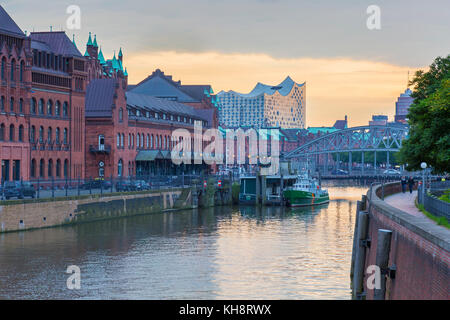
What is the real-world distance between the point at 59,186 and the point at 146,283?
38.7 m

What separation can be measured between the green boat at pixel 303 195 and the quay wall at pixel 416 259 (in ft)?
196

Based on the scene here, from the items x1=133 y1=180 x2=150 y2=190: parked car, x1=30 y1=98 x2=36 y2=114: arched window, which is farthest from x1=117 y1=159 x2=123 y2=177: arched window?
x1=30 y1=98 x2=36 y2=114: arched window

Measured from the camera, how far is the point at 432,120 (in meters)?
46.8

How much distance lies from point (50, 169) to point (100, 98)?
1572 cm

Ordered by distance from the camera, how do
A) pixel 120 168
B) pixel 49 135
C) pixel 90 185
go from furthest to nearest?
pixel 120 168, pixel 49 135, pixel 90 185

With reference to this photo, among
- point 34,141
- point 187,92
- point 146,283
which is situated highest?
point 187,92

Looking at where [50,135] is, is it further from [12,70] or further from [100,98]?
[100,98]

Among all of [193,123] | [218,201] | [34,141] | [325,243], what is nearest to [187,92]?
[193,123]

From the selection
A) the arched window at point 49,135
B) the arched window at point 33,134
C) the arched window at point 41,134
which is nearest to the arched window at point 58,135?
the arched window at point 49,135

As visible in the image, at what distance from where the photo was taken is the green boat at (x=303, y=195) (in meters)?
88.9

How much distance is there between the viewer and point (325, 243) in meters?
50.4

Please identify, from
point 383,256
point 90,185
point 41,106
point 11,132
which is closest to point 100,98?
point 41,106
